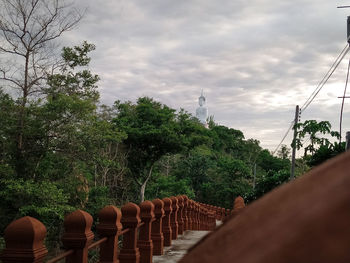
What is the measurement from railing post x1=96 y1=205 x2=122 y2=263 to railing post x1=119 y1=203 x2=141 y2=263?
0.72m

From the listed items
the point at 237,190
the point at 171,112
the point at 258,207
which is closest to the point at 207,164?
the point at 237,190

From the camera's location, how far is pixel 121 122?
27672mm

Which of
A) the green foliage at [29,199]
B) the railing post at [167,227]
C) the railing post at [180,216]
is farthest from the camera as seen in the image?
the green foliage at [29,199]

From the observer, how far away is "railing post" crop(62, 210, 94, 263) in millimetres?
3070

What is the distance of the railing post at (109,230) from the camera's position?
3.86m

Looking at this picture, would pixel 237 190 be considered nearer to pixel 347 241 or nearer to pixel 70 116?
pixel 70 116

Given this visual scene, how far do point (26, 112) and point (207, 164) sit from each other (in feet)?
77.1

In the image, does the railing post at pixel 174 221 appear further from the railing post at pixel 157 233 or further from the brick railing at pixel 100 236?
the railing post at pixel 157 233

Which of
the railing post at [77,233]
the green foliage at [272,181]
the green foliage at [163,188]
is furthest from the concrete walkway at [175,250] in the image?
the green foliage at [163,188]

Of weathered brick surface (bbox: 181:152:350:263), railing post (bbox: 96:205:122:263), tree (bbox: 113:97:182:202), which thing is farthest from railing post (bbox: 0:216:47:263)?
tree (bbox: 113:97:182:202)

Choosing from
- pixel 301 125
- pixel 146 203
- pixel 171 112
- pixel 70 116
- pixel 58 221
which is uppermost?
pixel 171 112

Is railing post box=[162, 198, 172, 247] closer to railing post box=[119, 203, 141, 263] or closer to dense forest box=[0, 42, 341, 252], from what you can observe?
railing post box=[119, 203, 141, 263]

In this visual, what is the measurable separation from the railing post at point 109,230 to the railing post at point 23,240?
1482 millimetres

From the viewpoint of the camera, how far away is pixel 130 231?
4895mm
